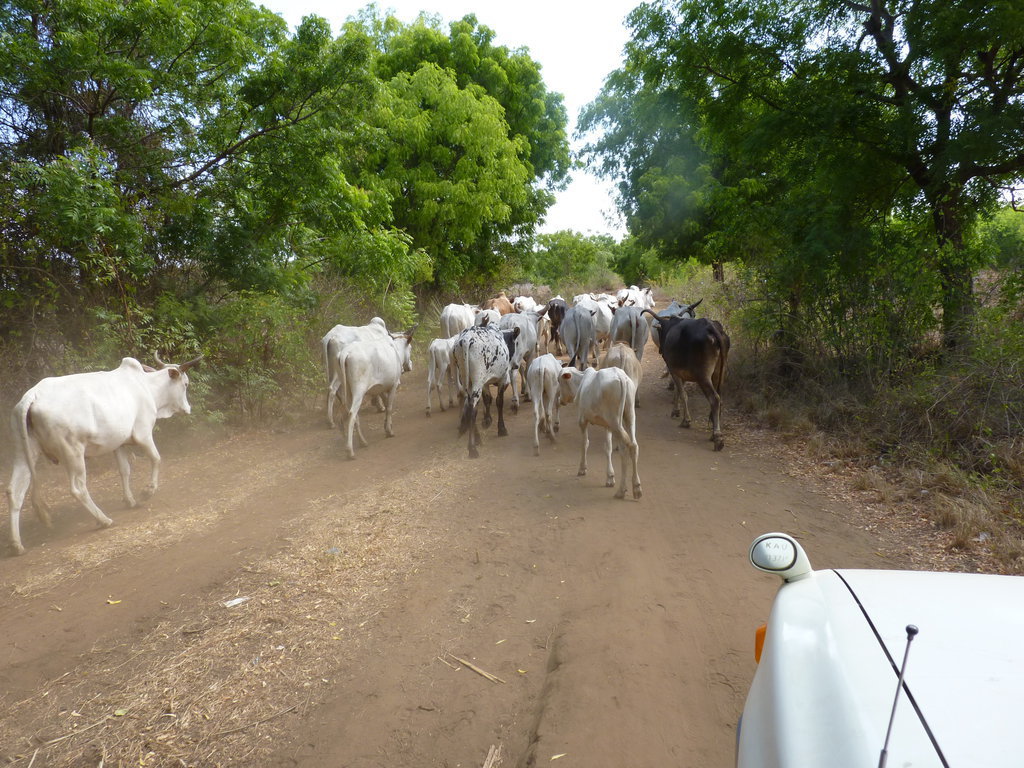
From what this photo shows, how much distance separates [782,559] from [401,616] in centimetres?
301

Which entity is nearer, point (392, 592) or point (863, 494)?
point (392, 592)

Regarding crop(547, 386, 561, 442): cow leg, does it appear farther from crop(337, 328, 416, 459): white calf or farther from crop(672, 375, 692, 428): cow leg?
crop(337, 328, 416, 459): white calf

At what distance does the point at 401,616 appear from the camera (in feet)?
14.0

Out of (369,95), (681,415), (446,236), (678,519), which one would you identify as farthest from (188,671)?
(446,236)

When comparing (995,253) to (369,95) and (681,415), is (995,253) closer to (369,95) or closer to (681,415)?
(681,415)

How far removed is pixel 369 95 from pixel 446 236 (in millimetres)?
9362

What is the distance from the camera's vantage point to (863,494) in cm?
625

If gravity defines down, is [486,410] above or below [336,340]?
below

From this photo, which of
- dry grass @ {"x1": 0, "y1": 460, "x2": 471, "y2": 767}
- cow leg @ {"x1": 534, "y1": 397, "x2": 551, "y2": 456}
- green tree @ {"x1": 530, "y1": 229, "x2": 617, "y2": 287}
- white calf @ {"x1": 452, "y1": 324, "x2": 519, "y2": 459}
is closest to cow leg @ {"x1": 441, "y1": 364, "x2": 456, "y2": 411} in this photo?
white calf @ {"x1": 452, "y1": 324, "x2": 519, "y2": 459}

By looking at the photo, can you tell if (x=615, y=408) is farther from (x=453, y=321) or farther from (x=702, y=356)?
(x=453, y=321)

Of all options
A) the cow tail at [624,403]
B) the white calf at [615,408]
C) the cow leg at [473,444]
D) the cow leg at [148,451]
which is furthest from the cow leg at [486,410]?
the cow leg at [148,451]

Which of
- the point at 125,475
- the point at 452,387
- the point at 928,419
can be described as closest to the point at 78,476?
the point at 125,475

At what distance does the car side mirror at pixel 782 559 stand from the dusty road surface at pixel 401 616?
1408 mm

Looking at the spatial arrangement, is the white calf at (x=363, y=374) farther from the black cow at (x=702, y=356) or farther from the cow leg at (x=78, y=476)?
the black cow at (x=702, y=356)
